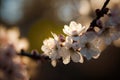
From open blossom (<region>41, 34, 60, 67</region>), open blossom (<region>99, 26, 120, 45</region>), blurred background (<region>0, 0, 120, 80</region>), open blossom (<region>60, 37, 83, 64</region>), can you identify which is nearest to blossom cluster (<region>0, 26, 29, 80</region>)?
open blossom (<region>41, 34, 60, 67</region>)

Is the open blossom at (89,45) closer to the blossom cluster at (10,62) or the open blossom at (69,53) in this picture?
the open blossom at (69,53)

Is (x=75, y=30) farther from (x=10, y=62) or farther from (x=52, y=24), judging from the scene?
(x=52, y=24)

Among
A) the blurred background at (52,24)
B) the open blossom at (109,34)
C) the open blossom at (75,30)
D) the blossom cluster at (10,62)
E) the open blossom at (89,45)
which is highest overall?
the blurred background at (52,24)

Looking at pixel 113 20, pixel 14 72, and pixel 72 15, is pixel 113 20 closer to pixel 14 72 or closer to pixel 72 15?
pixel 14 72

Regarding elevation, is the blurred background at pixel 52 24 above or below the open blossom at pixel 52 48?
above

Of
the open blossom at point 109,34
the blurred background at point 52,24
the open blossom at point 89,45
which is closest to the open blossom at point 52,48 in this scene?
the open blossom at point 89,45

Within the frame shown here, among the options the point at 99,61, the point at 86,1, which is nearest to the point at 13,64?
the point at 86,1

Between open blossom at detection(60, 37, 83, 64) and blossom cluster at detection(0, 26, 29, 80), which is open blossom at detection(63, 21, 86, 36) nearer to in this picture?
open blossom at detection(60, 37, 83, 64)
